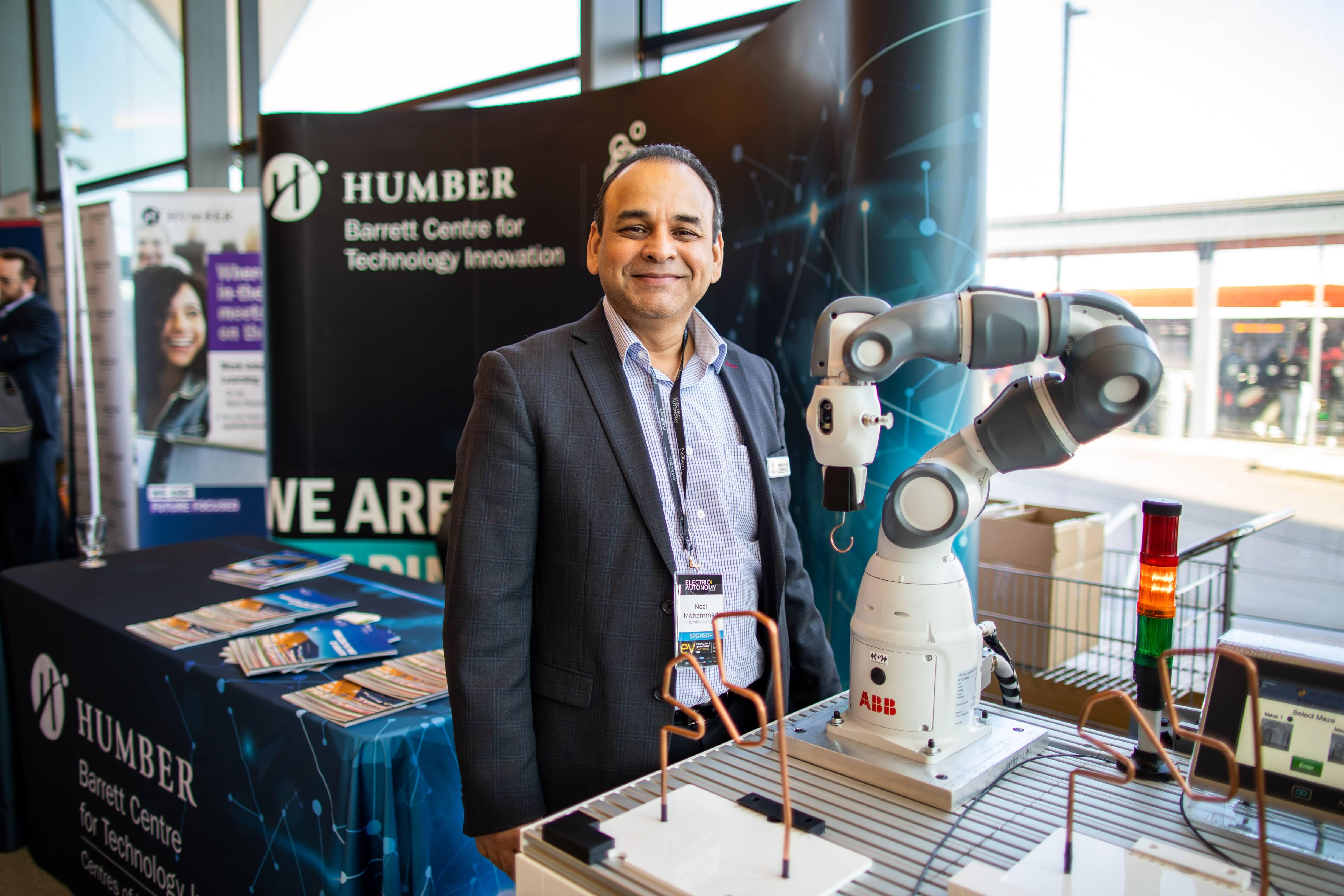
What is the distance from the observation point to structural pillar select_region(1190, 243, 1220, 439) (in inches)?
92.5

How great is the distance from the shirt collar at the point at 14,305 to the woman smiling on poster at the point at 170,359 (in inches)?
23.1

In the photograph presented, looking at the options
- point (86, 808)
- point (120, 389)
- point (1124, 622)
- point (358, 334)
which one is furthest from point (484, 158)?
point (120, 389)

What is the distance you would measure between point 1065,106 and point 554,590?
217 cm

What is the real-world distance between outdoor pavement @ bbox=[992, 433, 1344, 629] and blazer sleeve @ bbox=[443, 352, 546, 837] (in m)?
1.36

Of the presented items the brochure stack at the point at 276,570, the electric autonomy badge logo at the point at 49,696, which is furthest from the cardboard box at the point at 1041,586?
the electric autonomy badge logo at the point at 49,696

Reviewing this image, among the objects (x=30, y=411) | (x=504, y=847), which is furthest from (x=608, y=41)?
(x=30, y=411)

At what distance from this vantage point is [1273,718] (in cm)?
88

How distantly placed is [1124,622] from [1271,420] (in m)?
0.78

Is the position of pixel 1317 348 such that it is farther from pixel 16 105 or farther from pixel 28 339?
pixel 16 105

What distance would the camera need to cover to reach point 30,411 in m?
5.11

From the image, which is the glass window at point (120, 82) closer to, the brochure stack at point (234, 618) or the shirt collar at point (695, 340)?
the brochure stack at point (234, 618)

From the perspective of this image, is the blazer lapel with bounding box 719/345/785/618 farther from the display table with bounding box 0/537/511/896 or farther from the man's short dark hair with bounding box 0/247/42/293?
the man's short dark hair with bounding box 0/247/42/293

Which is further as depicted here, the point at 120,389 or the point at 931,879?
the point at 120,389

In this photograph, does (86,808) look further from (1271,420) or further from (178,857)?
(1271,420)
